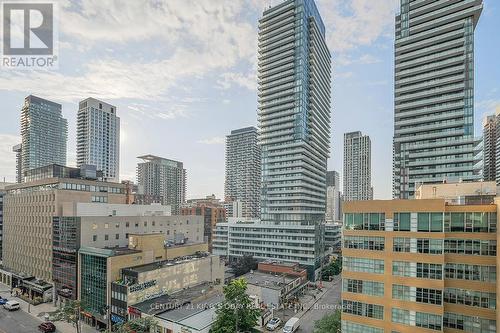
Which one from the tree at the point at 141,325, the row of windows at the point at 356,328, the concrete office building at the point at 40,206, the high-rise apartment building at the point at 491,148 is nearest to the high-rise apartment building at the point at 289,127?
the concrete office building at the point at 40,206

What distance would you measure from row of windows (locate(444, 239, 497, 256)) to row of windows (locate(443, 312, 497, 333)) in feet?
25.3

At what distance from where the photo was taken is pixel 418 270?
120 feet

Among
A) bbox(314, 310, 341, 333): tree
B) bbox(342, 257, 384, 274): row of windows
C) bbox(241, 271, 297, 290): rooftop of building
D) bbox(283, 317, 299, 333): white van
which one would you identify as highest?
bbox(342, 257, 384, 274): row of windows

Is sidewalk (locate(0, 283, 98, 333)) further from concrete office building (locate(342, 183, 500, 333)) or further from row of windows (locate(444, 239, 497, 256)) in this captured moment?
row of windows (locate(444, 239, 497, 256))

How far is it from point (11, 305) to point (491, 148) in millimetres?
239697

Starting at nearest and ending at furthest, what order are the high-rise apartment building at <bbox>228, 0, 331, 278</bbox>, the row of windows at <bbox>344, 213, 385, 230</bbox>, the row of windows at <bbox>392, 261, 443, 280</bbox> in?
the row of windows at <bbox>392, 261, 443, 280</bbox> → the row of windows at <bbox>344, 213, 385, 230</bbox> → the high-rise apartment building at <bbox>228, 0, 331, 278</bbox>

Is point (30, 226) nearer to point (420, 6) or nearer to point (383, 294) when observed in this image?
point (383, 294)

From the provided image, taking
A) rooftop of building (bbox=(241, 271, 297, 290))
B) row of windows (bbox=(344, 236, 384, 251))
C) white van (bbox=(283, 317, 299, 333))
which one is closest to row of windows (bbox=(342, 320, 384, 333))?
row of windows (bbox=(344, 236, 384, 251))

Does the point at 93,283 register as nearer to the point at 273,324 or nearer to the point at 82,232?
the point at 82,232

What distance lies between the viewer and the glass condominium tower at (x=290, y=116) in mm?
125938

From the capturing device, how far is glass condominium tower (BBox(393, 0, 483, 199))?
352 feet

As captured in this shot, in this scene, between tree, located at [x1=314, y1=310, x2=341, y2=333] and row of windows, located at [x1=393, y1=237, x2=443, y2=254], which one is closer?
row of windows, located at [x1=393, y1=237, x2=443, y2=254]

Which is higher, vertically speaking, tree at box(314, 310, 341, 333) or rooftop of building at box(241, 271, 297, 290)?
tree at box(314, 310, 341, 333)

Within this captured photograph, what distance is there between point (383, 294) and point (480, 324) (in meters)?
10.6
